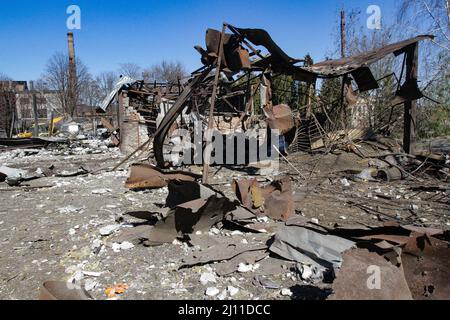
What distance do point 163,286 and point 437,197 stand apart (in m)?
5.22

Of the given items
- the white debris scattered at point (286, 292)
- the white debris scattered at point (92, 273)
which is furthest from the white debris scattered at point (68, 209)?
the white debris scattered at point (286, 292)

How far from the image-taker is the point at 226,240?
392cm

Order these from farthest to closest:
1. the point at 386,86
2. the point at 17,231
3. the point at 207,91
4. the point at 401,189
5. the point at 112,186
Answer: the point at 386,86 → the point at 207,91 → the point at 112,186 → the point at 401,189 → the point at 17,231

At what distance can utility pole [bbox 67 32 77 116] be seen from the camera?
33656 mm

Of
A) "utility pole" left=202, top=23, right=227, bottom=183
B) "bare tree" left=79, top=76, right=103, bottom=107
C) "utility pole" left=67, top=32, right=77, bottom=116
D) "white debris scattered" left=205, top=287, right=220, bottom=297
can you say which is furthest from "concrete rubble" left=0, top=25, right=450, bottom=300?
"bare tree" left=79, top=76, right=103, bottom=107

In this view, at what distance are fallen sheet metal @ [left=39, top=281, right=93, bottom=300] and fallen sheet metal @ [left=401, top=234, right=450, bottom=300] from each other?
8.24 feet

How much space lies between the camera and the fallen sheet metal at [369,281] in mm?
2396

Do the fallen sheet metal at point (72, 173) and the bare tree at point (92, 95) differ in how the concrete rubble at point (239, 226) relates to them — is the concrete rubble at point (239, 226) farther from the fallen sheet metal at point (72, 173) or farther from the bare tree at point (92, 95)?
the bare tree at point (92, 95)

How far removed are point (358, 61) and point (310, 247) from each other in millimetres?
7131

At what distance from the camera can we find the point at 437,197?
234 inches

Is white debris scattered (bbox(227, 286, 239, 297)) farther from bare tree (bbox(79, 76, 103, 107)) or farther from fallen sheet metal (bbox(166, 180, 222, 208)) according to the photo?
bare tree (bbox(79, 76, 103, 107))

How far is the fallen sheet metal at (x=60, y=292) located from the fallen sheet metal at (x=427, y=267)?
2513 millimetres

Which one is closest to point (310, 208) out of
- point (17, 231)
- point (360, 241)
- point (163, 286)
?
point (360, 241)
